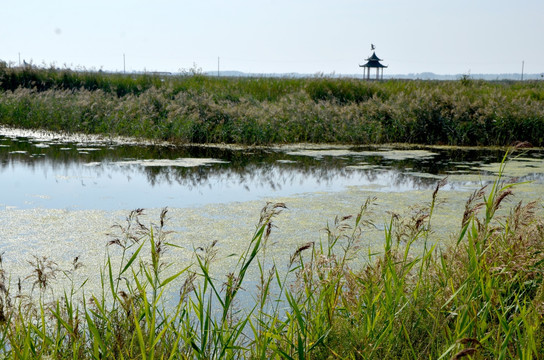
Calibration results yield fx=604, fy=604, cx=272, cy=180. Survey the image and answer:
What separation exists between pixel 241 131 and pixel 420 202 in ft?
17.3

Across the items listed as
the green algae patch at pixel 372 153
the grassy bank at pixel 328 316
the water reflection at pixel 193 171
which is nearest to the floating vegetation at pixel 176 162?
the water reflection at pixel 193 171

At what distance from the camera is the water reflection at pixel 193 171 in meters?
6.16

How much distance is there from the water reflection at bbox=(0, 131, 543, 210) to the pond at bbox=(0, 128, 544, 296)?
1 centimetres

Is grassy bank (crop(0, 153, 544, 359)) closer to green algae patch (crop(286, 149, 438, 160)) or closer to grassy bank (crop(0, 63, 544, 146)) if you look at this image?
green algae patch (crop(286, 149, 438, 160))

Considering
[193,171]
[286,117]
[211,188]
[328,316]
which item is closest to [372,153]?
[286,117]

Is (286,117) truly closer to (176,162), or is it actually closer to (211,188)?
(176,162)

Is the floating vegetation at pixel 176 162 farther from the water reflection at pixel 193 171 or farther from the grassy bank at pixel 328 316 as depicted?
the grassy bank at pixel 328 316

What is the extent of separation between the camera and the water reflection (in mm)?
6160

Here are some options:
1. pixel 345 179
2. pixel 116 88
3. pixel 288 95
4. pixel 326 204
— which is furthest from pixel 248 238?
pixel 116 88

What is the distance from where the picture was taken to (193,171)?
25.4 ft

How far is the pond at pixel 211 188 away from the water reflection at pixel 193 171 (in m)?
0.01

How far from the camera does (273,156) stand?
30.5 feet

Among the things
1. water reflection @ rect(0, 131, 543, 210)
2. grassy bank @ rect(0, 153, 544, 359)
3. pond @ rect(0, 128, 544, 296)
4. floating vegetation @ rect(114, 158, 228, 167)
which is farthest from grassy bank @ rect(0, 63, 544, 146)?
grassy bank @ rect(0, 153, 544, 359)

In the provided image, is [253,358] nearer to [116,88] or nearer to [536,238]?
[536,238]
